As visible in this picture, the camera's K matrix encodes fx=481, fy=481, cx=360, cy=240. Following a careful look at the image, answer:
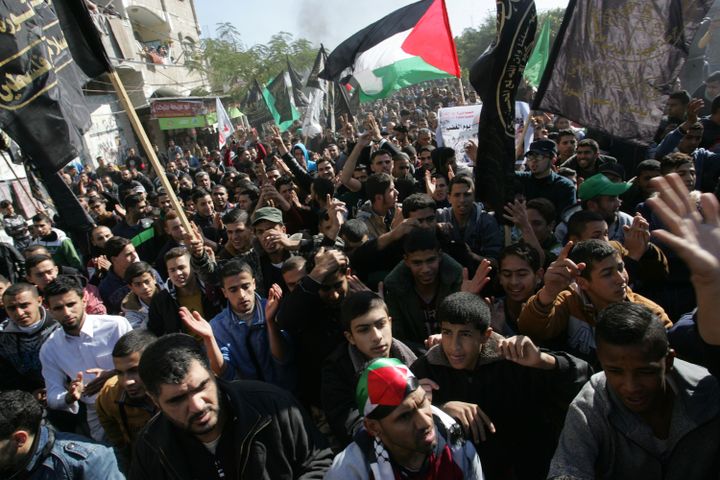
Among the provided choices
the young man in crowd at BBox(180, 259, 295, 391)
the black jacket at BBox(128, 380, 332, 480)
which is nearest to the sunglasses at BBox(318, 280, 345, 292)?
the young man in crowd at BBox(180, 259, 295, 391)

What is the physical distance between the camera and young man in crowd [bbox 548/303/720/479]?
1.73 metres

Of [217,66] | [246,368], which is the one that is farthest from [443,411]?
[217,66]

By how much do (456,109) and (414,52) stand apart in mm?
1499

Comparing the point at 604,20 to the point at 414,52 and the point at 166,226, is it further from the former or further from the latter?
the point at 166,226

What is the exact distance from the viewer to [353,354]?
2.71 meters

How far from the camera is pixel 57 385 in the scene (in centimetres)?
338

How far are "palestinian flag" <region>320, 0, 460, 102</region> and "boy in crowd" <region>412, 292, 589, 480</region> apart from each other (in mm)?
4836

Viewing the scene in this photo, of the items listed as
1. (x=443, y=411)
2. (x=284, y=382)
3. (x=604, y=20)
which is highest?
(x=604, y=20)

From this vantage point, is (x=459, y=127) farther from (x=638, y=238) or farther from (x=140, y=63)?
(x=140, y=63)

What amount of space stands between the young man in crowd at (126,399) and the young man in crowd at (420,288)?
1621 mm

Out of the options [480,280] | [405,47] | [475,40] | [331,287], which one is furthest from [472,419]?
[475,40]

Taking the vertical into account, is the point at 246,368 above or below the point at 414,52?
below

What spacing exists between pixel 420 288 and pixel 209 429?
69.5 inches

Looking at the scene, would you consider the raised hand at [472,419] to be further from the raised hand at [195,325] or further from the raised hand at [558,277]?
the raised hand at [195,325]
